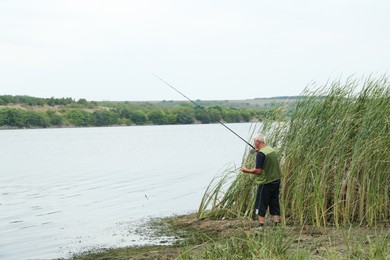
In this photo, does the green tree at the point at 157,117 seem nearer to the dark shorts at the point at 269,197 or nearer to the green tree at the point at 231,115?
the green tree at the point at 231,115

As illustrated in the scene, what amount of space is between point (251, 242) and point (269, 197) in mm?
3292

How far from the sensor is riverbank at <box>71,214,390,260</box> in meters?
7.78

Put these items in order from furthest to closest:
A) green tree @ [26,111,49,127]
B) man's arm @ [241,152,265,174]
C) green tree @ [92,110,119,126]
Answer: green tree @ [92,110,119,126], green tree @ [26,111,49,127], man's arm @ [241,152,265,174]

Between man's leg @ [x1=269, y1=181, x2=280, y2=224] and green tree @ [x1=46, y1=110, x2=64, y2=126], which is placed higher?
man's leg @ [x1=269, y1=181, x2=280, y2=224]

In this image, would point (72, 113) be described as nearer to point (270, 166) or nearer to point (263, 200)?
point (263, 200)

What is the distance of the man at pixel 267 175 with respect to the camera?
1098 cm

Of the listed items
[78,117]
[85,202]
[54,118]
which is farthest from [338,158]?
[54,118]

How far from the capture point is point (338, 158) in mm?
11609

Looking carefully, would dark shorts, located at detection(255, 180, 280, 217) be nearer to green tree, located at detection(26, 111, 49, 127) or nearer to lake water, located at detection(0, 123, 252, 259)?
lake water, located at detection(0, 123, 252, 259)

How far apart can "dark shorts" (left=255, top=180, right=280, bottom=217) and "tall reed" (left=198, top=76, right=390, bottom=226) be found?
0.48 m

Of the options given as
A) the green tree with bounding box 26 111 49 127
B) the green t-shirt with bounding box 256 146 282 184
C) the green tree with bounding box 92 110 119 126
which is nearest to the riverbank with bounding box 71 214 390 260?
the green t-shirt with bounding box 256 146 282 184

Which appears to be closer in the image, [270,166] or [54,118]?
[270,166]

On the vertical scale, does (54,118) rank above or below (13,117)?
below

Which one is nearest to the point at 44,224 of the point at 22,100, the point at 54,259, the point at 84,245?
the point at 84,245
